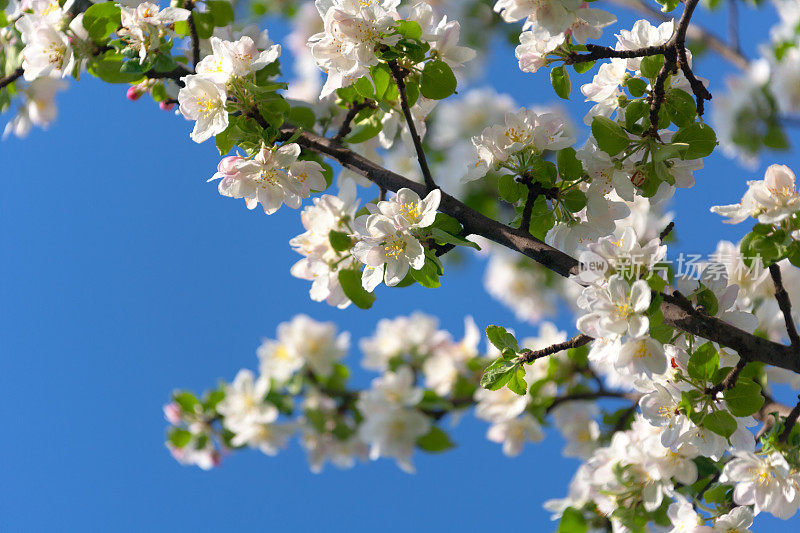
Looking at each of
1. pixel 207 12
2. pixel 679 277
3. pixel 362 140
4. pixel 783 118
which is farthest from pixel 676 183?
pixel 783 118

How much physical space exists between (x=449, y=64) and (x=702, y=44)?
305cm

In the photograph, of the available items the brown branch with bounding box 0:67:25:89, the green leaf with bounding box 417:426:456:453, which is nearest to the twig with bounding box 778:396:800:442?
the green leaf with bounding box 417:426:456:453

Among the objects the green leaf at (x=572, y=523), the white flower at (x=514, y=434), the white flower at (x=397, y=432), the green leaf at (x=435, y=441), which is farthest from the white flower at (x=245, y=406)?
the green leaf at (x=572, y=523)

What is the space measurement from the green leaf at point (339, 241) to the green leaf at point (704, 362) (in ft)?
2.88

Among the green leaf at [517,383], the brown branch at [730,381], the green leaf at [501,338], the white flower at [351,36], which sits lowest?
the brown branch at [730,381]

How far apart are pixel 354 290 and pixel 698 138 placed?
90 centimetres

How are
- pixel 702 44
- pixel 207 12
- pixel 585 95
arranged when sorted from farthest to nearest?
pixel 702 44, pixel 207 12, pixel 585 95

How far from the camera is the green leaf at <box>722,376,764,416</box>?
1471mm

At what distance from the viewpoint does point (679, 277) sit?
1583 mm

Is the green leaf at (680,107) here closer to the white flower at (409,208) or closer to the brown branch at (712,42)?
the white flower at (409,208)

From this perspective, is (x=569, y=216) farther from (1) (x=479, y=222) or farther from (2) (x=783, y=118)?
(2) (x=783, y=118)

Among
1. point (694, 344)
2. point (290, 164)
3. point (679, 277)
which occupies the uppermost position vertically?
point (290, 164)

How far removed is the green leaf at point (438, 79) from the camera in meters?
1.68

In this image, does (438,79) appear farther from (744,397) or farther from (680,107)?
(744,397)
